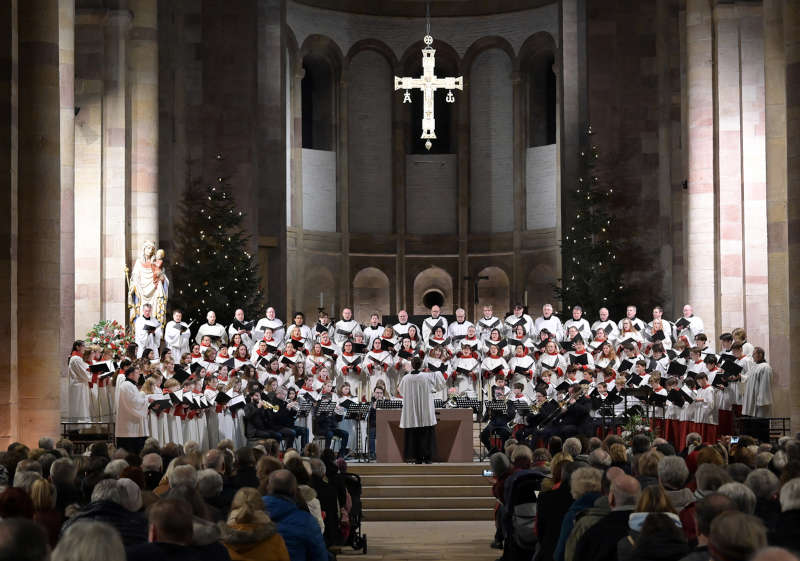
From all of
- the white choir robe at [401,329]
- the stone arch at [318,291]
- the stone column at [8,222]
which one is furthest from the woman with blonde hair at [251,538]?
the stone arch at [318,291]

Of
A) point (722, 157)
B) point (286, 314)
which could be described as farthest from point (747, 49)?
point (286, 314)

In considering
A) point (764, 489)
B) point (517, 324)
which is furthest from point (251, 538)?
point (517, 324)

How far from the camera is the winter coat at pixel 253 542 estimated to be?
682cm

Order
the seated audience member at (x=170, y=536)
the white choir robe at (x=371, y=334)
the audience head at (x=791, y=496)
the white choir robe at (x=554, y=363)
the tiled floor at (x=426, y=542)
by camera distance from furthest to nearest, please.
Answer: the white choir robe at (x=371, y=334)
the white choir robe at (x=554, y=363)
the tiled floor at (x=426, y=542)
the audience head at (x=791, y=496)
the seated audience member at (x=170, y=536)

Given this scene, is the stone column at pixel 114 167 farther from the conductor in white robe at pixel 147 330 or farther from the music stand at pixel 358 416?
the music stand at pixel 358 416

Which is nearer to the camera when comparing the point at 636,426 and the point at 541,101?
the point at 636,426

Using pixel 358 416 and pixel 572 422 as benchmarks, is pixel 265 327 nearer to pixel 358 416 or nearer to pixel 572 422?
pixel 358 416

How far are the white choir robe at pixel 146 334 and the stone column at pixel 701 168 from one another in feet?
35.9

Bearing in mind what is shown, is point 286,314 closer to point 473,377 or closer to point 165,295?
point 165,295

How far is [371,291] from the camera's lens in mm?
39812

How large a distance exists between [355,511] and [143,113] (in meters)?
15.6

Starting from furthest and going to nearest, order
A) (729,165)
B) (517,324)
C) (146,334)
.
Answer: (517,324) → (729,165) → (146,334)

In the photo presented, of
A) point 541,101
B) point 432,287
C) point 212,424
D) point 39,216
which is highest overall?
point 541,101

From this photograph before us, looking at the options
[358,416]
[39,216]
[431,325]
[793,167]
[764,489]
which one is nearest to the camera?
[764,489]
